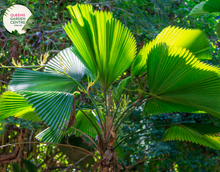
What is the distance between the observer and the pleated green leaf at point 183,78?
1992 mm

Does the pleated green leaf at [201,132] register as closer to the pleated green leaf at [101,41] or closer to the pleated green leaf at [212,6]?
the pleated green leaf at [101,41]

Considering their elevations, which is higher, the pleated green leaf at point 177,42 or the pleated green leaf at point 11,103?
the pleated green leaf at point 177,42

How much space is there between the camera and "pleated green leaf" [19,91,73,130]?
1.73 meters

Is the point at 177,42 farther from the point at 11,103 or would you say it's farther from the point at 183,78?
the point at 11,103

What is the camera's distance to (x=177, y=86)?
218 cm

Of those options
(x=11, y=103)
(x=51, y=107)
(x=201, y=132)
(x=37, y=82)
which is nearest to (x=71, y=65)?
(x=37, y=82)

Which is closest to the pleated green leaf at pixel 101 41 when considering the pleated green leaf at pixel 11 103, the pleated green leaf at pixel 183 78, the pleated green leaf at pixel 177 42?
the pleated green leaf at pixel 177 42

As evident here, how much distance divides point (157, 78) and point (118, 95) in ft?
2.40

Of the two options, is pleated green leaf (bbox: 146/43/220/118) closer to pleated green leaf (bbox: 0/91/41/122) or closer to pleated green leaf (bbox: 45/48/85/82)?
pleated green leaf (bbox: 45/48/85/82)

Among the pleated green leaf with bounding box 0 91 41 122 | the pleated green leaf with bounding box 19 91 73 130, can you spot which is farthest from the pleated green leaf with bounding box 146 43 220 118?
the pleated green leaf with bounding box 0 91 41 122

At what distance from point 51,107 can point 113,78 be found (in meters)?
0.94

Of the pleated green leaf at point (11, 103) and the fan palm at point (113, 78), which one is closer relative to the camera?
the fan palm at point (113, 78)

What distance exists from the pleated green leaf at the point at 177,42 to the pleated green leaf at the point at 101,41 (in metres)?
0.14

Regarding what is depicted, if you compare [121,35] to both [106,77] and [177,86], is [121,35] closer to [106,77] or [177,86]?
[106,77]
